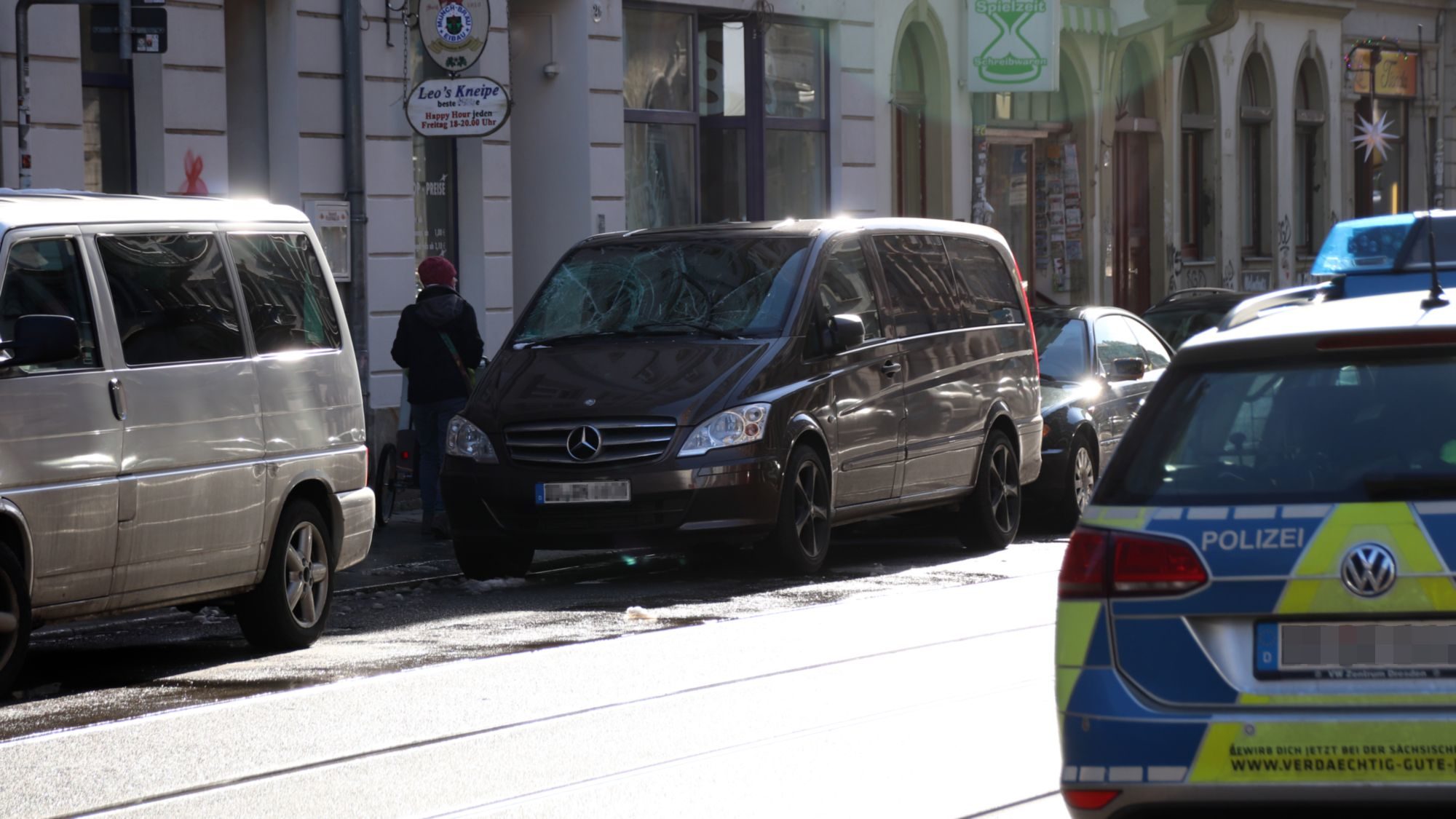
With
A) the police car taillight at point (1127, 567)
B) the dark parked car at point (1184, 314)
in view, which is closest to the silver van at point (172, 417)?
the police car taillight at point (1127, 567)

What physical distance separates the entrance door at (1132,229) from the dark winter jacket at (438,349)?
20907mm

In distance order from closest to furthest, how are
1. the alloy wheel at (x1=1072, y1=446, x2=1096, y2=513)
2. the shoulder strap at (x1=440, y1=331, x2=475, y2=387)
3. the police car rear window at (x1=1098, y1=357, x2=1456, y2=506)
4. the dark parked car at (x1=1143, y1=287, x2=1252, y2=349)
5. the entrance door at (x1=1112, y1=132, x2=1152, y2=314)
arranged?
the police car rear window at (x1=1098, y1=357, x2=1456, y2=506) < the shoulder strap at (x1=440, y1=331, x2=475, y2=387) < the alloy wheel at (x1=1072, y1=446, x2=1096, y2=513) < the dark parked car at (x1=1143, y1=287, x2=1252, y2=349) < the entrance door at (x1=1112, y1=132, x2=1152, y2=314)

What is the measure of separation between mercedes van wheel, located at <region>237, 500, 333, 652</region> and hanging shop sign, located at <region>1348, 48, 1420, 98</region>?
1373 inches

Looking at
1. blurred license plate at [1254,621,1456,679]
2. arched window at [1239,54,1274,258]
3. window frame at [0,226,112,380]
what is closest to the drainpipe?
window frame at [0,226,112,380]

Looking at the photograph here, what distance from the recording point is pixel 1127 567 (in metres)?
5.29

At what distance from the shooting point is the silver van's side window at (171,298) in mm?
9742

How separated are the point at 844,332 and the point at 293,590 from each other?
3.90 m

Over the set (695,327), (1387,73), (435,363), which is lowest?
(435,363)

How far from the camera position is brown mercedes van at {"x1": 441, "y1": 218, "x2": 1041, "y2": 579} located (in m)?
12.7

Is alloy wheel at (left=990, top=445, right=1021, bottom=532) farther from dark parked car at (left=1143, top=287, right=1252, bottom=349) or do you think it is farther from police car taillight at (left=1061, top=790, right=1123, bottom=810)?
police car taillight at (left=1061, top=790, right=1123, bottom=810)

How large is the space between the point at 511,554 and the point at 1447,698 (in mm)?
8852

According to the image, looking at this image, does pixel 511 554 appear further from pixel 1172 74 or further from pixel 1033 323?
pixel 1172 74

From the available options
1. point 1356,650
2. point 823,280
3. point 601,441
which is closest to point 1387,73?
point 823,280

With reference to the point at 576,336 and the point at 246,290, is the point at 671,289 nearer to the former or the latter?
the point at 576,336
